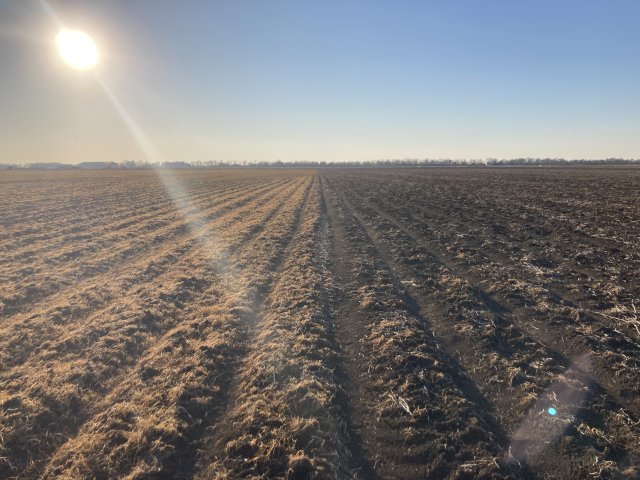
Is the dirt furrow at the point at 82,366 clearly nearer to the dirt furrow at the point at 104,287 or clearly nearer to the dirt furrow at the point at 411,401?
the dirt furrow at the point at 104,287

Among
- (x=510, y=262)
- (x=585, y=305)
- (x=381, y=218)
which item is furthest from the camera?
(x=381, y=218)

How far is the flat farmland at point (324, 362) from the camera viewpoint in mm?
4945

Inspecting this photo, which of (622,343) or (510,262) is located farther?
(510,262)

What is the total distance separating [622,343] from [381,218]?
1794cm

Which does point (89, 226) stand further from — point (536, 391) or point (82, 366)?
point (536, 391)

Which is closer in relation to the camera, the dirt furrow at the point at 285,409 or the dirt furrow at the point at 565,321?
the dirt furrow at the point at 285,409

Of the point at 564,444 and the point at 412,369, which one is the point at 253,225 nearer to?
the point at 412,369

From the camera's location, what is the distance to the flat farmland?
16.2 ft

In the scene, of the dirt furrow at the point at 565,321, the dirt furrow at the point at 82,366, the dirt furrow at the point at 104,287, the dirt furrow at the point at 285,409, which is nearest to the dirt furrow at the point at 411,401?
the dirt furrow at the point at 285,409

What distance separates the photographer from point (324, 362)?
7309 mm

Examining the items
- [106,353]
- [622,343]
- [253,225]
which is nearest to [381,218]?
[253,225]

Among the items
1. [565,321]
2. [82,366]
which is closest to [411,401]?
[565,321]

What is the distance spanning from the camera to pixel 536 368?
6762 mm

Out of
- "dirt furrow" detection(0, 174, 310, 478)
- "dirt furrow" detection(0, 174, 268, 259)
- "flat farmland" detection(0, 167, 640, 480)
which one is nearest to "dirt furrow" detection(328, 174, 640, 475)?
"flat farmland" detection(0, 167, 640, 480)
